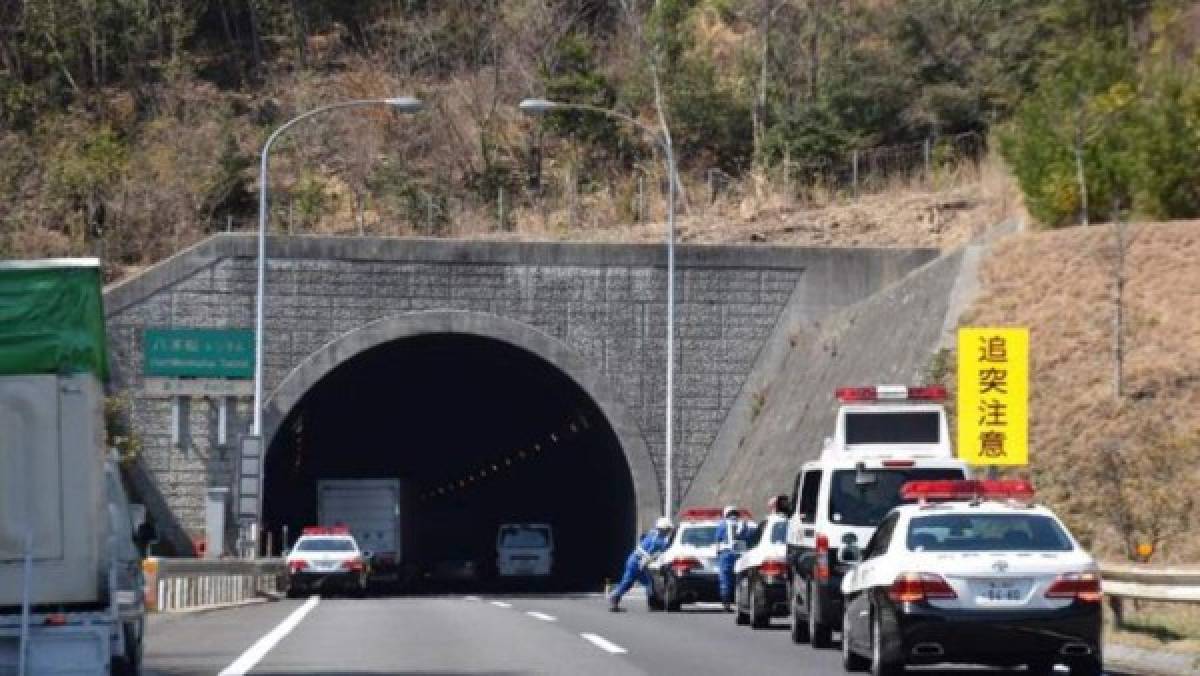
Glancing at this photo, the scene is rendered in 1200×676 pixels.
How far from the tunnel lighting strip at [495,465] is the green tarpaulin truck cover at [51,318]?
45903mm

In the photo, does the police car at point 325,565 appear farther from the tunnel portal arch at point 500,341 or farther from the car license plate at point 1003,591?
the car license plate at point 1003,591

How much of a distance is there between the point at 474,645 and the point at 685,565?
12.0m

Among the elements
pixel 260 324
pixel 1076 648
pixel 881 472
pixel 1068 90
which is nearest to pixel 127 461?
pixel 260 324

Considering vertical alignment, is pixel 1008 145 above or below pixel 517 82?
below

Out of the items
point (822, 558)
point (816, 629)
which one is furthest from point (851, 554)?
point (816, 629)

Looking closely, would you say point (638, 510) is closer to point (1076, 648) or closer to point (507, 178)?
point (507, 178)

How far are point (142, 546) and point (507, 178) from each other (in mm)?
54975

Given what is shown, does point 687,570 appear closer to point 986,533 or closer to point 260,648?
point 260,648

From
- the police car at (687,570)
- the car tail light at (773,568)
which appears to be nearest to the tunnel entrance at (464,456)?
the police car at (687,570)

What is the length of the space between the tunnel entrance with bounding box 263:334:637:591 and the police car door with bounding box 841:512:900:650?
33191 mm

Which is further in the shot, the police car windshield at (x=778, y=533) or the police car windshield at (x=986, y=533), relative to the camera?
the police car windshield at (x=778, y=533)

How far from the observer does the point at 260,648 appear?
2419cm

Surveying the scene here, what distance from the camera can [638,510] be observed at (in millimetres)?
53219

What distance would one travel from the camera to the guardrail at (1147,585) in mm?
20969
